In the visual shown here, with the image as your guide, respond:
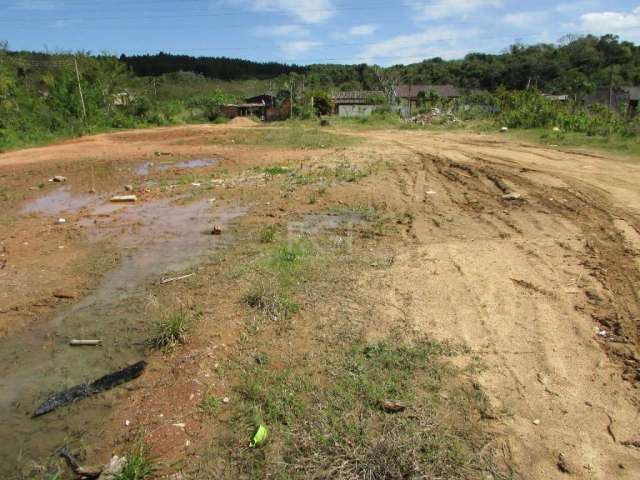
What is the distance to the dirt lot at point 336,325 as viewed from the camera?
2764mm

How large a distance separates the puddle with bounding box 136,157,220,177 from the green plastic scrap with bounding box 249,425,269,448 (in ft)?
34.7

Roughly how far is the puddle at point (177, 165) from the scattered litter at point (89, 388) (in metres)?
9.46

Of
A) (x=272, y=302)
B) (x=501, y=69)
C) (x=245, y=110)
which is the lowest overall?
(x=245, y=110)

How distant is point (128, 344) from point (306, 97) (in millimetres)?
35539

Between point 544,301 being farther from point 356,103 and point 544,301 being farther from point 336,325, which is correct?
point 356,103

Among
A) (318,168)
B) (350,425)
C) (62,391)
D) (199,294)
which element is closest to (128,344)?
(62,391)

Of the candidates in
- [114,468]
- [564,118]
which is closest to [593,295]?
[114,468]

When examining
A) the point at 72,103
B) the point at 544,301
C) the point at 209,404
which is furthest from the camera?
the point at 72,103

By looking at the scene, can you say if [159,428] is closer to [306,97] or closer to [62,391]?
[62,391]

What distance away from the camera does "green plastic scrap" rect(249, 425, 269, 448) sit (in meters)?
2.78

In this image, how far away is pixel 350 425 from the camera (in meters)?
2.86

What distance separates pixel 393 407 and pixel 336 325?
1.16 metres

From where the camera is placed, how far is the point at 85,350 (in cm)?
396

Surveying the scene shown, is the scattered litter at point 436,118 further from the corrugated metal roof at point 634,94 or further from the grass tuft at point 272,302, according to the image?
the grass tuft at point 272,302
